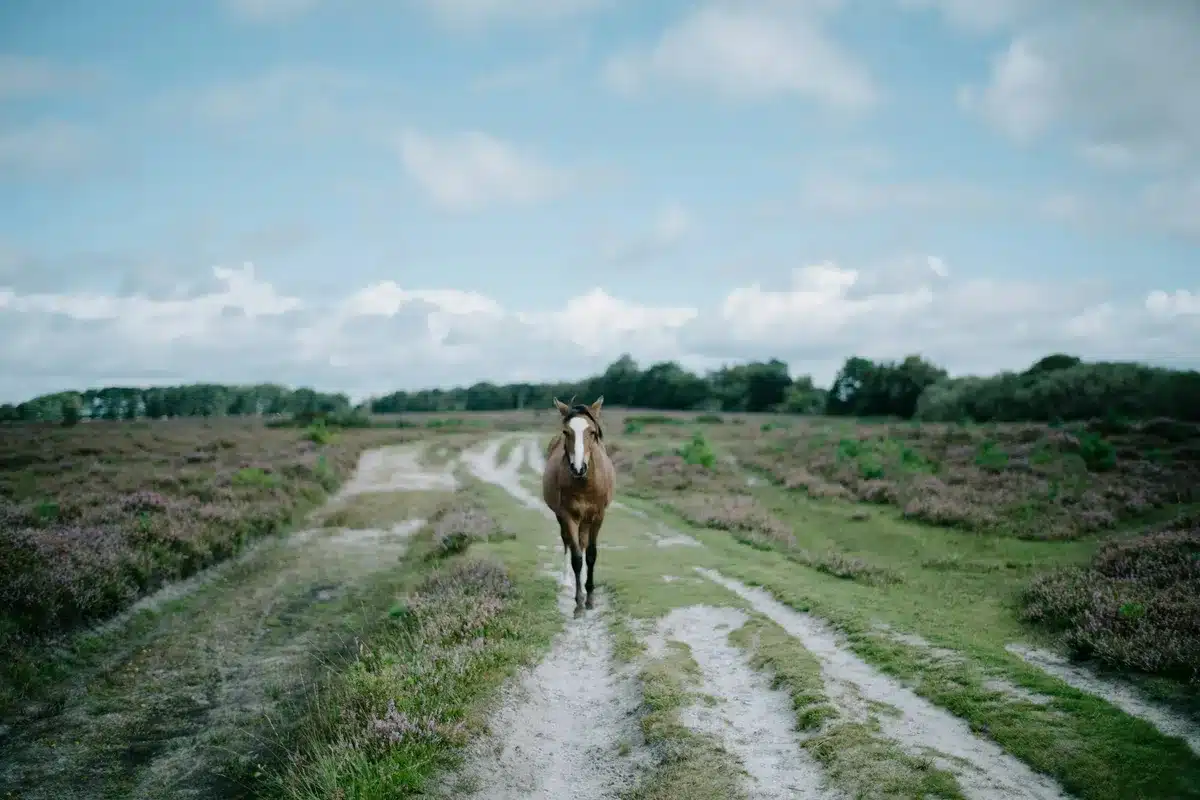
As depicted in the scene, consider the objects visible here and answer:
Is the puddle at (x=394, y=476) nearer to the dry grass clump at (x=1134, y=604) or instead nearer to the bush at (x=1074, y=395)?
the dry grass clump at (x=1134, y=604)

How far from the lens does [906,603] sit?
1360 centimetres

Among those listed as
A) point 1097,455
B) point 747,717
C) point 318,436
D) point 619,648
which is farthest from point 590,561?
point 318,436

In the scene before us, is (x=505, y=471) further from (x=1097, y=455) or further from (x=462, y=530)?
(x=1097, y=455)

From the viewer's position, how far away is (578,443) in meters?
11.3

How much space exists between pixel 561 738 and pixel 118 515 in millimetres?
17985

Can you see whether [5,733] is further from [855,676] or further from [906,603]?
[906,603]

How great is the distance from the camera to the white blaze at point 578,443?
1116 centimetres

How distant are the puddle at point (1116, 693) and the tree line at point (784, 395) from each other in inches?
1424

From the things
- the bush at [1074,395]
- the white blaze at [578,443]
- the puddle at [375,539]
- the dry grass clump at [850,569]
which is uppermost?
the bush at [1074,395]

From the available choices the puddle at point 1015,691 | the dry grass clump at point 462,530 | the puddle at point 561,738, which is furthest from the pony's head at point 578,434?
the dry grass clump at point 462,530

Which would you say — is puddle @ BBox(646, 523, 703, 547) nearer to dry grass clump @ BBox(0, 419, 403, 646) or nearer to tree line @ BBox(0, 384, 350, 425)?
dry grass clump @ BBox(0, 419, 403, 646)

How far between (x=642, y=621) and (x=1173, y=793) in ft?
25.6

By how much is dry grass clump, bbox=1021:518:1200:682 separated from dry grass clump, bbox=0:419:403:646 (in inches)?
728

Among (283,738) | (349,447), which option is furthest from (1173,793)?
(349,447)
